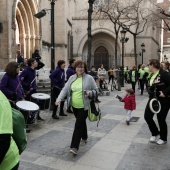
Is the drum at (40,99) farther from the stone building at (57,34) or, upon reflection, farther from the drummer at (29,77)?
the stone building at (57,34)

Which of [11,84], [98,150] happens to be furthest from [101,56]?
[98,150]

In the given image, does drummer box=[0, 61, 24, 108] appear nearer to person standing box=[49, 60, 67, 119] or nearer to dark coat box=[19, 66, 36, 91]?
dark coat box=[19, 66, 36, 91]

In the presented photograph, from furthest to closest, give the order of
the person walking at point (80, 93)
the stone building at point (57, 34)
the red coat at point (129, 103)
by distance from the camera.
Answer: the stone building at point (57, 34), the red coat at point (129, 103), the person walking at point (80, 93)

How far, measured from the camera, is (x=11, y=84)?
611cm

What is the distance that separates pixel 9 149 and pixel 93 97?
3181 mm

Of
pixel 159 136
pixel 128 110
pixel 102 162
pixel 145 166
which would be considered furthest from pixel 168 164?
pixel 128 110

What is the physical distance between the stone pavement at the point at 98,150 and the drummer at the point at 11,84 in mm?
990

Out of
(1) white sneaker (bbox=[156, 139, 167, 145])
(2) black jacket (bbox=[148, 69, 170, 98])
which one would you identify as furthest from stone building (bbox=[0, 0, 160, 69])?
(1) white sneaker (bbox=[156, 139, 167, 145])

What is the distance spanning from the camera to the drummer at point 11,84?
5.96 m

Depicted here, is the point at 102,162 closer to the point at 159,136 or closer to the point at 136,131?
the point at 159,136

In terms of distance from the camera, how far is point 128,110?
25.9 ft

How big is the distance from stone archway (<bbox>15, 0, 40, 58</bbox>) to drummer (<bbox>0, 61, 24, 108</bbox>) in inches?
547

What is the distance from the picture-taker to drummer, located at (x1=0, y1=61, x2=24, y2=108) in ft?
19.6

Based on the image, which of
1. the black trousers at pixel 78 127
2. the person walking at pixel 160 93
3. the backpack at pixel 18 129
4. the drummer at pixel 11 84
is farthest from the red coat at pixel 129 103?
the backpack at pixel 18 129
